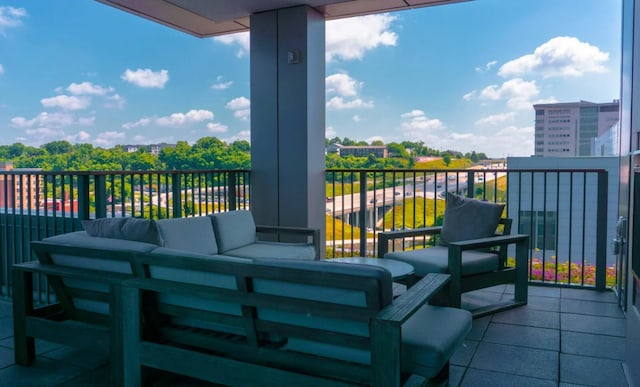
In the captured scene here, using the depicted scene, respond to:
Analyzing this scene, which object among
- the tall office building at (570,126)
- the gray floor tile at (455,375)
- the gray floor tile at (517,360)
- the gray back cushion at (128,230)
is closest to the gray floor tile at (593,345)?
the gray floor tile at (517,360)

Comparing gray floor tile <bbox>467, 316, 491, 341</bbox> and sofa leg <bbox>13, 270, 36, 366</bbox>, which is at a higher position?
sofa leg <bbox>13, 270, 36, 366</bbox>

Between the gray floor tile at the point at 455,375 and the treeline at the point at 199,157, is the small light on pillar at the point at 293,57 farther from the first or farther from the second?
the gray floor tile at the point at 455,375

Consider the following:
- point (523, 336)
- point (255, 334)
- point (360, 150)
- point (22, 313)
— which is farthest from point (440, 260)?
point (360, 150)

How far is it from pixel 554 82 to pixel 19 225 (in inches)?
469

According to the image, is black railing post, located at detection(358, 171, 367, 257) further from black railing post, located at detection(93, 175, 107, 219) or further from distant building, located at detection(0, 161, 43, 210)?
distant building, located at detection(0, 161, 43, 210)

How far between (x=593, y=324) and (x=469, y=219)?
1.12 metres

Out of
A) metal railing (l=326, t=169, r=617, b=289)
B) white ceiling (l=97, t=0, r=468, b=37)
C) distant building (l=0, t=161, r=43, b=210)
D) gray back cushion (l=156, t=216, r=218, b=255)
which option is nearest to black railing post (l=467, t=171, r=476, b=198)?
metal railing (l=326, t=169, r=617, b=289)

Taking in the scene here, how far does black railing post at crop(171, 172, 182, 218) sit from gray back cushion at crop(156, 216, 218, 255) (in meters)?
0.68

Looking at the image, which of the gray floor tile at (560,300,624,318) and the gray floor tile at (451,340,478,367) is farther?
the gray floor tile at (560,300,624,318)

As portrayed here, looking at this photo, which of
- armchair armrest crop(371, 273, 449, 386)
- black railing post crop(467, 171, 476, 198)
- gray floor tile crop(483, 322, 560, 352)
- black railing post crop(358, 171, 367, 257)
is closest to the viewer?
armchair armrest crop(371, 273, 449, 386)

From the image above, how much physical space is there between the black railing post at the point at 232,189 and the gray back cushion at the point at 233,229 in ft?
2.82

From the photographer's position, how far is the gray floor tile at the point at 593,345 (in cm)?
269

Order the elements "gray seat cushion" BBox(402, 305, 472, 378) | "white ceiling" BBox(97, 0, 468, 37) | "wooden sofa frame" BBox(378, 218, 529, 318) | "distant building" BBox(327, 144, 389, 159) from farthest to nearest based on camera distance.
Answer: "distant building" BBox(327, 144, 389, 159)
"white ceiling" BBox(97, 0, 468, 37)
"wooden sofa frame" BBox(378, 218, 529, 318)
"gray seat cushion" BBox(402, 305, 472, 378)

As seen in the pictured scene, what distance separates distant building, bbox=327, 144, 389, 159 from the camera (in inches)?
230
